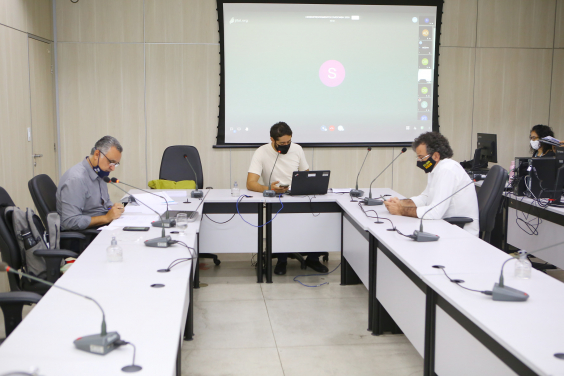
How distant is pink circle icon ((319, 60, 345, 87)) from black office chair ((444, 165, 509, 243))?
2.59 meters

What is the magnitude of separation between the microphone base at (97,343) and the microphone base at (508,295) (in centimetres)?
133

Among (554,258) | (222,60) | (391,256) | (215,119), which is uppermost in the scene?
(222,60)

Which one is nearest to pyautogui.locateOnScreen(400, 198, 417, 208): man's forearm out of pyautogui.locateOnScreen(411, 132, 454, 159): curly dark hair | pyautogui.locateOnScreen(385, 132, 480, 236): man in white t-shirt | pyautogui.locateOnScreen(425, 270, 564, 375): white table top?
pyautogui.locateOnScreen(385, 132, 480, 236): man in white t-shirt

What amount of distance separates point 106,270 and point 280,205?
2.10 m

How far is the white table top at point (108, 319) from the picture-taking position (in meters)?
1.33

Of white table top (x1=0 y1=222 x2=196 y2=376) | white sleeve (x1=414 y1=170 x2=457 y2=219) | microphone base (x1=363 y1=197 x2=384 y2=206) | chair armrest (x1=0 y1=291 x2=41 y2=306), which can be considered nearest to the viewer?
white table top (x1=0 y1=222 x2=196 y2=376)

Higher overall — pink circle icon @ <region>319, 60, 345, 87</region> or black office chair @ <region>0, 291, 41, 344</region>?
pink circle icon @ <region>319, 60, 345, 87</region>

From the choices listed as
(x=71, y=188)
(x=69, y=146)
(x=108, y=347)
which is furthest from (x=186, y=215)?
(x=69, y=146)

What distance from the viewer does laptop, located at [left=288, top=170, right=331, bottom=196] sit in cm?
402

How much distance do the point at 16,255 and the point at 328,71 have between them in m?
4.01

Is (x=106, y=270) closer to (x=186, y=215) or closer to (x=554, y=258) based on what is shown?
(x=186, y=215)

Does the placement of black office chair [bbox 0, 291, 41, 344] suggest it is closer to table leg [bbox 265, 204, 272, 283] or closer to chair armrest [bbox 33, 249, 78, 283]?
chair armrest [bbox 33, 249, 78, 283]

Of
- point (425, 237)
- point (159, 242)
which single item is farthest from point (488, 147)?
point (159, 242)

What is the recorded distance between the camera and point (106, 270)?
6.98 ft
